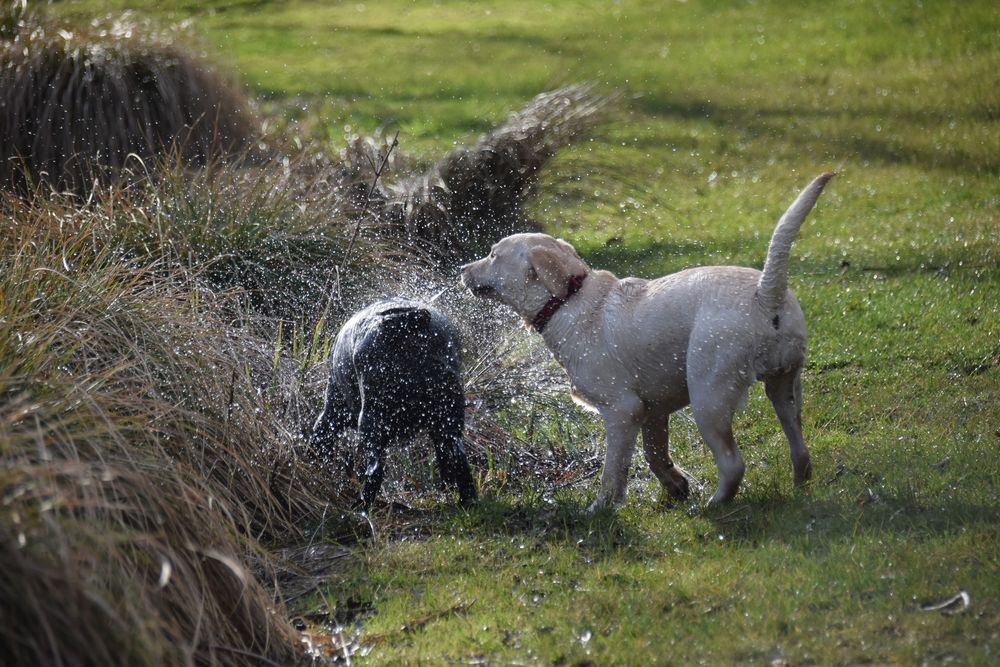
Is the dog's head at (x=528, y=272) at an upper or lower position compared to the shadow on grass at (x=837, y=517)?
upper

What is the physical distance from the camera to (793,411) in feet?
17.5

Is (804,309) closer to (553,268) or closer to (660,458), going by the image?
(660,458)

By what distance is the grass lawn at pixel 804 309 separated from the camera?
13.5 ft

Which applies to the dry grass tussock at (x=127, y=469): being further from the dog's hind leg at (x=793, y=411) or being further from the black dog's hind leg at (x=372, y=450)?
the dog's hind leg at (x=793, y=411)

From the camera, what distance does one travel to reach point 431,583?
15.6 feet

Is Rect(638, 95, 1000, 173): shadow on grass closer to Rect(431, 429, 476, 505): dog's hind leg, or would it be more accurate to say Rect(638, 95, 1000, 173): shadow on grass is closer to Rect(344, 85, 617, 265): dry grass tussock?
Rect(344, 85, 617, 265): dry grass tussock

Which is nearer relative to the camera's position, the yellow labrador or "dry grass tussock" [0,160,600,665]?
"dry grass tussock" [0,160,600,665]

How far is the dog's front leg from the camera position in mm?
5508

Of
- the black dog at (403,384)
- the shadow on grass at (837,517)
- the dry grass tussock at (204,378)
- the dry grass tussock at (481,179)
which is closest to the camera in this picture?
the dry grass tussock at (204,378)

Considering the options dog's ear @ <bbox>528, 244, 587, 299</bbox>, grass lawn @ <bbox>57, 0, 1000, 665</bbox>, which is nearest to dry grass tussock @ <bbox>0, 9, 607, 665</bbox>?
grass lawn @ <bbox>57, 0, 1000, 665</bbox>

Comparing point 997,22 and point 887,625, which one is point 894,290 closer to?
point 887,625

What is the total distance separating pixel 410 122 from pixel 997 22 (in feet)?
32.7

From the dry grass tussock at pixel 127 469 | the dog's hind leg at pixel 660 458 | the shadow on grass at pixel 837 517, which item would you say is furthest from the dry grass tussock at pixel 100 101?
the shadow on grass at pixel 837 517

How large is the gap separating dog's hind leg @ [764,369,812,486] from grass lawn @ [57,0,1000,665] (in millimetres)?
132
